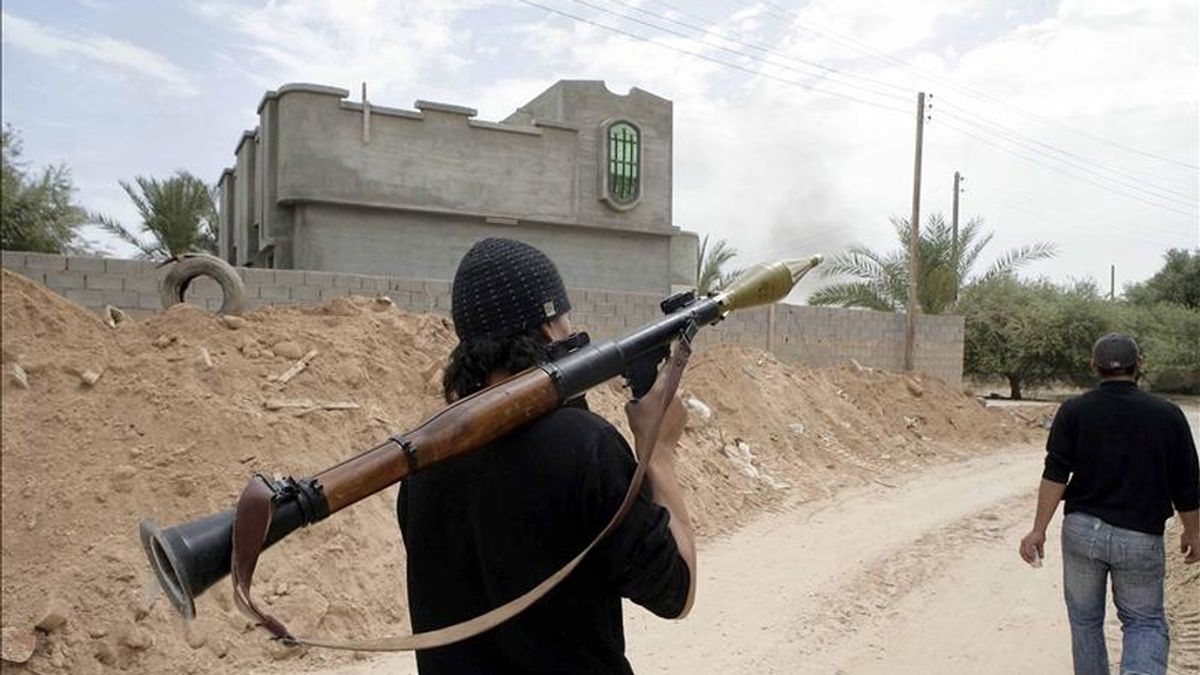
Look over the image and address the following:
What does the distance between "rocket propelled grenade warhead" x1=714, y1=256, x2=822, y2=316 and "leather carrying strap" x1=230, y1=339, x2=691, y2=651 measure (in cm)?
67

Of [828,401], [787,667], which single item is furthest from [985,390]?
[787,667]

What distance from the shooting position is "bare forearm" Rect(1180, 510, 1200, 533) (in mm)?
3793

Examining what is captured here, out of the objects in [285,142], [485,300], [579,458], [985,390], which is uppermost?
[285,142]

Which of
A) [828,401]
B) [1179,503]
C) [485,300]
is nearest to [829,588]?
[1179,503]

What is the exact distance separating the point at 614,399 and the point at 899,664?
6046 millimetres

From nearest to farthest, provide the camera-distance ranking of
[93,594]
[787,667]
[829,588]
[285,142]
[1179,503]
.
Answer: [1179,503] < [787,667] < [93,594] < [829,588] < [285,142]

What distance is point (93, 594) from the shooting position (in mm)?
5363

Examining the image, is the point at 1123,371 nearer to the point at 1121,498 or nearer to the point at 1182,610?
the point at 1121,498

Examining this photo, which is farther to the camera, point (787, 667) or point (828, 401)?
point (828, 401)

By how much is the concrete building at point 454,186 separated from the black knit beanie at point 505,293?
47.7 ft

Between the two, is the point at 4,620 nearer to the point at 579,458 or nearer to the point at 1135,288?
the point at 579,458

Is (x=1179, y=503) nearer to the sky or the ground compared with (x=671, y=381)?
nearer to the ground

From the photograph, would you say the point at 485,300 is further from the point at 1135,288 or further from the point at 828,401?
the point at 1135,288

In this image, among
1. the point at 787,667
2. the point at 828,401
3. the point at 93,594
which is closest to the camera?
the point at 787,667
